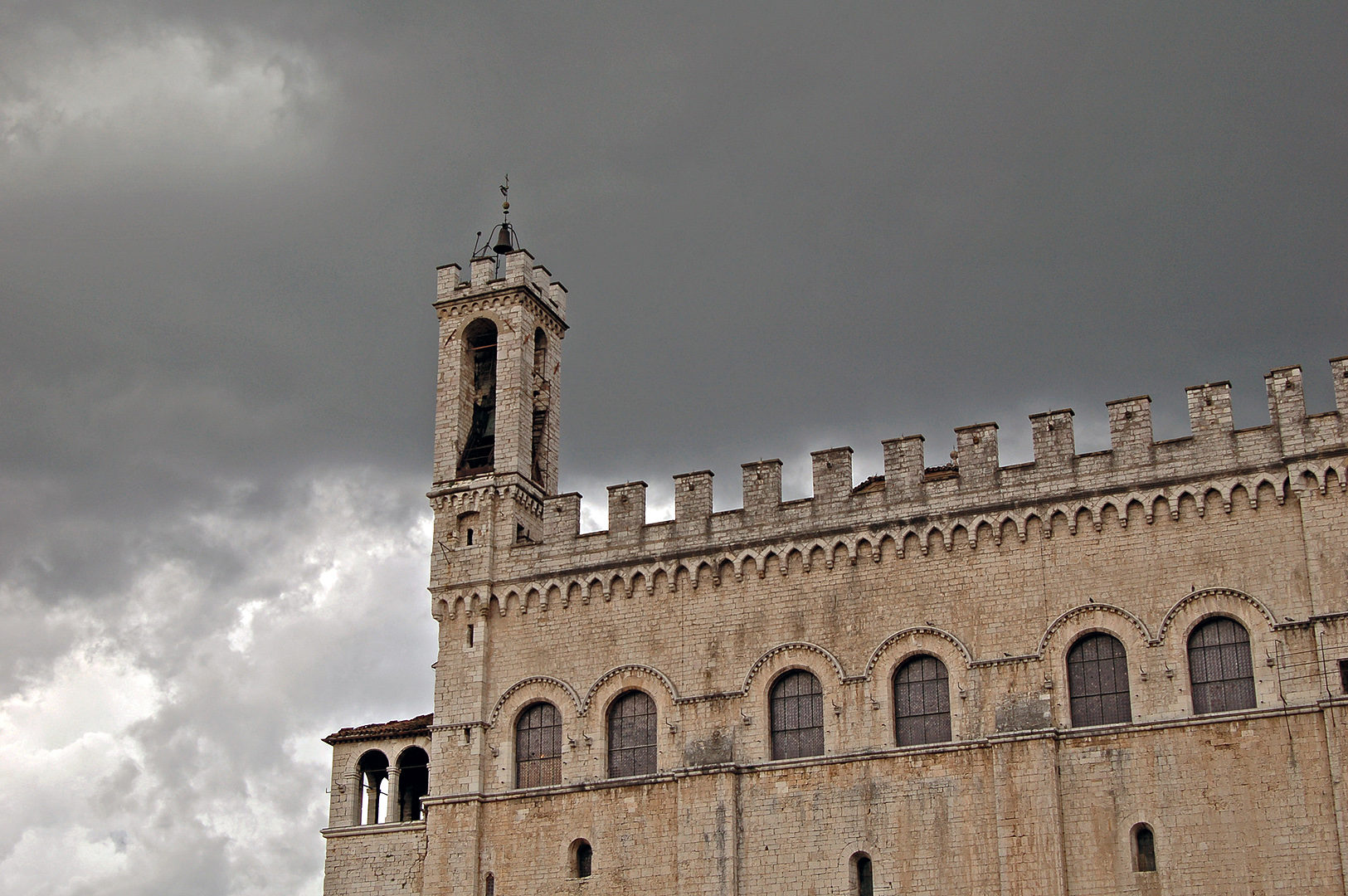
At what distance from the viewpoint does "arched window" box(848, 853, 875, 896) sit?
29484 mm

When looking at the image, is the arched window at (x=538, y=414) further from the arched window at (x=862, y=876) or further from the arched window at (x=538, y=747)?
the arched window at (x=862, y=876)

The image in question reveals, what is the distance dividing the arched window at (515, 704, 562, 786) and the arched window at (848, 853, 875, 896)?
6776mm

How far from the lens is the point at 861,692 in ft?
101

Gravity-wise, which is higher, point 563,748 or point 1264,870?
point 563,748

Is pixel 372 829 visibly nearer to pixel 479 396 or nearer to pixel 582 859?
pixel 582 859

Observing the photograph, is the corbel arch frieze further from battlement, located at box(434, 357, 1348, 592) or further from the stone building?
battlement, located at box(434, 357, 1348, 592)

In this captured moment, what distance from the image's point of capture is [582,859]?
3231 cm

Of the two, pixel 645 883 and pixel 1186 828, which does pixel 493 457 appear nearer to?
pixel 645 883

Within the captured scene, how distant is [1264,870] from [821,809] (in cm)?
808

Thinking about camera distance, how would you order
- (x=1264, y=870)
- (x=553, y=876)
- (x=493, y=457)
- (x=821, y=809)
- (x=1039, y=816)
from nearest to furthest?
(x=1264, y=870) < (x=1039, y=816) < (x=821, y=809) < (x=553, y=876) < (x=493, y=457)

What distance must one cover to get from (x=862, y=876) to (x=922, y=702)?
3.50 meters

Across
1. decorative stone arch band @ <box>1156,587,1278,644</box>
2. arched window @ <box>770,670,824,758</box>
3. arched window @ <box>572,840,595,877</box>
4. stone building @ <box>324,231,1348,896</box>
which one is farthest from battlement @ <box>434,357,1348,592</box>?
arched window @ <box>572,840,595,877</box>

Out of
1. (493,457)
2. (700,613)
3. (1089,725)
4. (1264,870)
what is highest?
(493,457)

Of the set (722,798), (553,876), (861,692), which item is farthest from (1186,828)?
(553,876)
